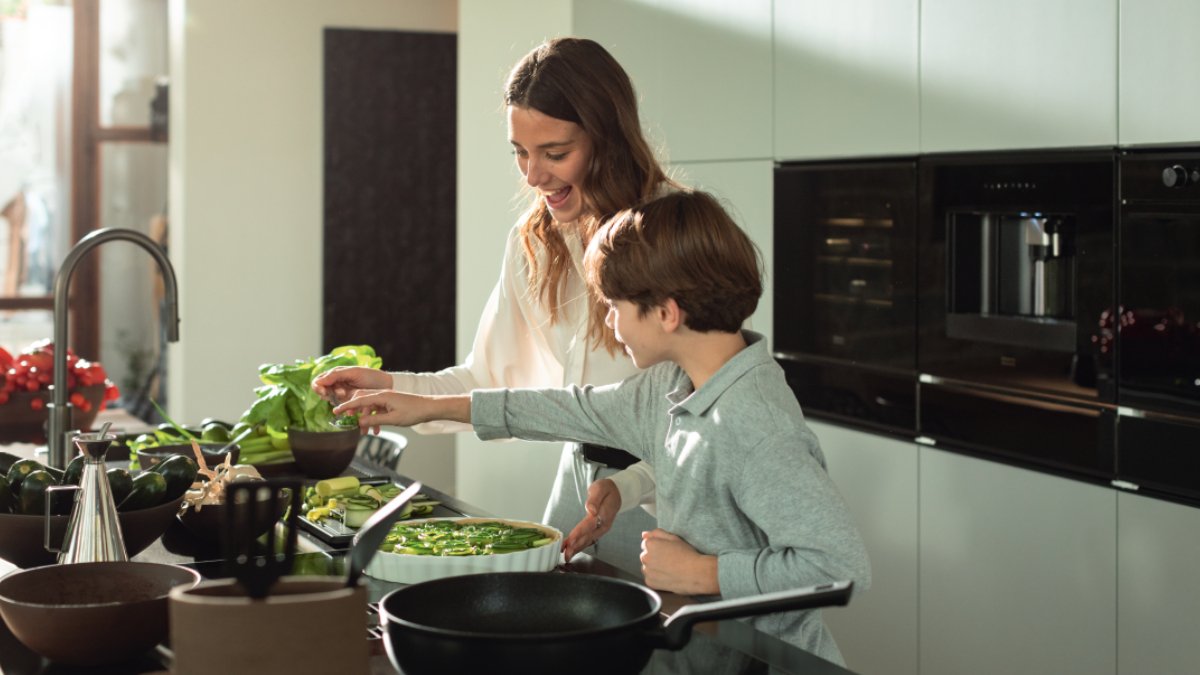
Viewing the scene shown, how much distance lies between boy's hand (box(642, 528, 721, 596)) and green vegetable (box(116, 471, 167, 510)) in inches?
25.1

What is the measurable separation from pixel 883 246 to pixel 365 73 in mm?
3120

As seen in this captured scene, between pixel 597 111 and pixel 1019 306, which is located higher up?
pixel 597 111

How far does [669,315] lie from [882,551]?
1839 mm

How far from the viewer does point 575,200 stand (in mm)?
2209

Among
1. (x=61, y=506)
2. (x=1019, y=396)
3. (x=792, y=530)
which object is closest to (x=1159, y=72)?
(x=1019, y=396)

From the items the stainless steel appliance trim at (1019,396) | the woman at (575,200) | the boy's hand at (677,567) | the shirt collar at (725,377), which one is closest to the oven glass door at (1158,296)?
the stainless steel appliance trim at (1019,396)

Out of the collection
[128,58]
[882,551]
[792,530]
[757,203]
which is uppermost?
[128,58]

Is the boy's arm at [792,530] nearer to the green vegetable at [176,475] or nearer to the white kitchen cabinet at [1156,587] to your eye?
the green vegetable at [176,475]

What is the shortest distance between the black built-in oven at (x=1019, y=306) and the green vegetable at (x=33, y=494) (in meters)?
2.05

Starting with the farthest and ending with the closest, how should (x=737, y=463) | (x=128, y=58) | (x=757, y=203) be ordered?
(x=128, y=58) < (x=757, y=203) < (x=737, y=463)

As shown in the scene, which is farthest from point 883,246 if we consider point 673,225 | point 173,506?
point 173,506

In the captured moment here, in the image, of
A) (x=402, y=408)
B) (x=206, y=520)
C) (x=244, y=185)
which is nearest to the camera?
(x=206, y=520)

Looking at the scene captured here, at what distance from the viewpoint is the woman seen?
2166mm

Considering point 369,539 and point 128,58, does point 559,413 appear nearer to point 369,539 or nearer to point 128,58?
point 369,539
